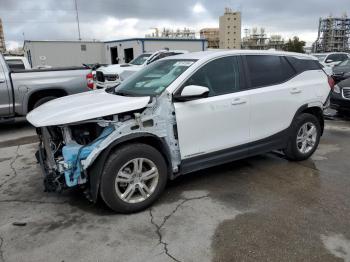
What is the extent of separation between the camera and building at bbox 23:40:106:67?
27516 mm

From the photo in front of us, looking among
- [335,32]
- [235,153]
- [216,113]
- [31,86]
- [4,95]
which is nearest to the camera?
[216,113]

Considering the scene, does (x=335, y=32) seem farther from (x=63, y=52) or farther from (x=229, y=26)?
(x=63, y=52)

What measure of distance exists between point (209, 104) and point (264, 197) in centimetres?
132

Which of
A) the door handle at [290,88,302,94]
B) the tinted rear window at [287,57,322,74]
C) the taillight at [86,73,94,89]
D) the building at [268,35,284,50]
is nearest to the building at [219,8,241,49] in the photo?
the building at [268,35,284,50]

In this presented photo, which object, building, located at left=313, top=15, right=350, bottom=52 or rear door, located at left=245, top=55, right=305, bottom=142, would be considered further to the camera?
building, located at left=313, top=15, right=350, bottom=52

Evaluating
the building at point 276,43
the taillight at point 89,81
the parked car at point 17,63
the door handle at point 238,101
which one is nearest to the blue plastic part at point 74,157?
the door handle at point 238,101

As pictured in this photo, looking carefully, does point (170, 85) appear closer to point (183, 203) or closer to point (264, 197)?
point (183, 203)

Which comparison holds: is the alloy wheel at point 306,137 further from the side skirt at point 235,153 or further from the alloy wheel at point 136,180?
the alloy wheel at point 136,180

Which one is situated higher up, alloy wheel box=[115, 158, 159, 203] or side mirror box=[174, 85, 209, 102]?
side mirror box=[174, 85, 209, 102]

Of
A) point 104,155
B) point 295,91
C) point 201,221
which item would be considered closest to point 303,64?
point 295,91

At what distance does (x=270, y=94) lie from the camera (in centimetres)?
475

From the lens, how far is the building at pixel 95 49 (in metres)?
26.0

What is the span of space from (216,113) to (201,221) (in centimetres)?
133

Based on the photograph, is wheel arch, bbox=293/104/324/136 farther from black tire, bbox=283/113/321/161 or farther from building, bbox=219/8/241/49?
building, bbox=219/8/241/49
